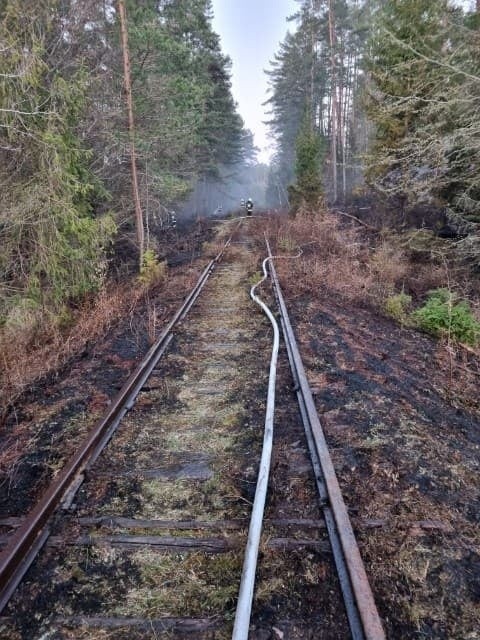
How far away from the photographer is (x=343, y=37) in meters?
31.5

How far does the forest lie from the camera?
7883 millimetres

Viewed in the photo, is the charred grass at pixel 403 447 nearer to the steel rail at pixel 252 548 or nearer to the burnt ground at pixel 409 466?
the burnt ground at pixel 409 466

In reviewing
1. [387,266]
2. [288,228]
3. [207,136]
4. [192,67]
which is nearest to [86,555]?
[387,266]

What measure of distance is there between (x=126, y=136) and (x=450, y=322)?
1025 cm

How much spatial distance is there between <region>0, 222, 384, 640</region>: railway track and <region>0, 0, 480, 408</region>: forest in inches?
97.0

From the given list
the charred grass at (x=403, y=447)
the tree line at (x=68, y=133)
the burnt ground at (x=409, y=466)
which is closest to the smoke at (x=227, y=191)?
the tree line at (x=68, y=133)

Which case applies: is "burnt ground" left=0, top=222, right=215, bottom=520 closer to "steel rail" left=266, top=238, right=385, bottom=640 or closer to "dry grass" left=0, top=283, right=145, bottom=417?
"dry grass" left=0, top=283, right=145, bottom=417

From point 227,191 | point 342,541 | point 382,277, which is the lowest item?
point 342,541

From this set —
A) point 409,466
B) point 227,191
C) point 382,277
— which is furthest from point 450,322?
point 227,191

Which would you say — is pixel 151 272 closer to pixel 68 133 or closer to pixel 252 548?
pixel 68 133

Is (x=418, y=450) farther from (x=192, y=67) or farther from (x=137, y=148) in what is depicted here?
(x=192, y=67)

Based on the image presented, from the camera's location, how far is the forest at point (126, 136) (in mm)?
7883

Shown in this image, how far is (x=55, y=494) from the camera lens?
264 centimetres

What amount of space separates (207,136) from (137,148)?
16026 mm
